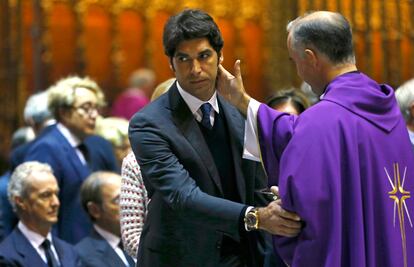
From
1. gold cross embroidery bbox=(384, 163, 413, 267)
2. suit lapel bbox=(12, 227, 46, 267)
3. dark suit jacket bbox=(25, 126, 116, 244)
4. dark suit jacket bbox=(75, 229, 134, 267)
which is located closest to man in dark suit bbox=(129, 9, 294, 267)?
gold cross embroidery bbox=(384, 163, 413, 267)

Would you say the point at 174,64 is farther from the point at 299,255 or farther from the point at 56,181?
the point at 56,181

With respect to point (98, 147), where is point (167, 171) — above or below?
above

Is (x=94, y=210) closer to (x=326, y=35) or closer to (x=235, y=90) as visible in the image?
(x=235, y=90)

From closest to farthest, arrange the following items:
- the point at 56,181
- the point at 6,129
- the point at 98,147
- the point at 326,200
Result: the point at 326,200, the point at 56,181, the point at 98,147, the point at 6,129

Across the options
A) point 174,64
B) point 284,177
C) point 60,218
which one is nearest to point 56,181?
point 60,218

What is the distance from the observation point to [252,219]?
390 cm

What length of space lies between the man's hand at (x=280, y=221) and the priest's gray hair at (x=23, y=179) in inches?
107

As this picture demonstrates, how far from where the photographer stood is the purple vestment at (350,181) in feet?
12.1

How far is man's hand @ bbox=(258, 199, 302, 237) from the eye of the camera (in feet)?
12.3

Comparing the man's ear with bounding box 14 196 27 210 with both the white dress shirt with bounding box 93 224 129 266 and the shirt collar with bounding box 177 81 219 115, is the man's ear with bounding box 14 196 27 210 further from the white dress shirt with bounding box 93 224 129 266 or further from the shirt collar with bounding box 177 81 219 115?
the shirt collar with bounding box 177 81 219 115

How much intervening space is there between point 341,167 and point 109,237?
2.60m

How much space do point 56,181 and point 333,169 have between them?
3.06 meters

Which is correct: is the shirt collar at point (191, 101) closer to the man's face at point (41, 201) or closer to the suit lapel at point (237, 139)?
the suit lapel at point (237, 139)

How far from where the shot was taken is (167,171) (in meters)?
4.00
